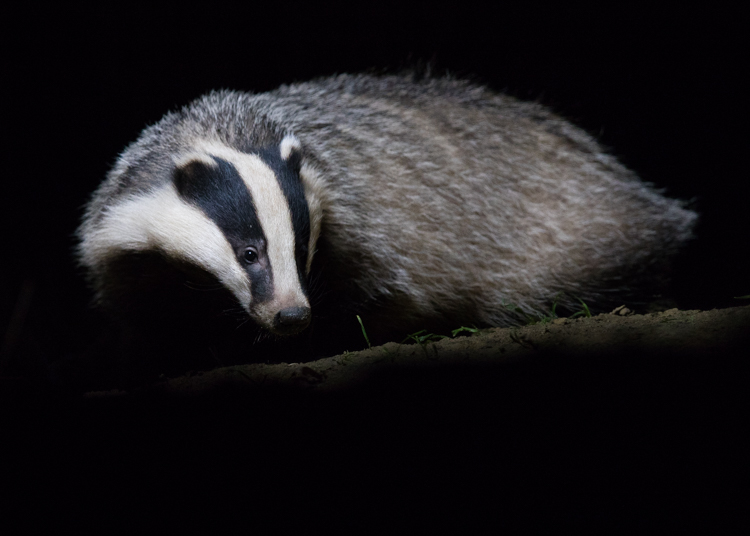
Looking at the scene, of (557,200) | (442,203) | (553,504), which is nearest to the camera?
(553,504)

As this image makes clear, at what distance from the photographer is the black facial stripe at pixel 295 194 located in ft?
6.67

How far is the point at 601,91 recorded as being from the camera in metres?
3.41

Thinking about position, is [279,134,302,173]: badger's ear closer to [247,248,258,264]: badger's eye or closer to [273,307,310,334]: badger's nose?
[247,248,258,264]: badger's eye

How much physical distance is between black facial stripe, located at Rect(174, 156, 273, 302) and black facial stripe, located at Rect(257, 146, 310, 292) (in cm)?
12

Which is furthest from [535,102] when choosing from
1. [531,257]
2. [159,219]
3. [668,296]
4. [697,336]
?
[697,336]

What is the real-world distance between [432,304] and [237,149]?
1.06 m

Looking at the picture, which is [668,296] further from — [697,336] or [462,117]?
[697,336]

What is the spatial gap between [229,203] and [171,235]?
25 centimetres

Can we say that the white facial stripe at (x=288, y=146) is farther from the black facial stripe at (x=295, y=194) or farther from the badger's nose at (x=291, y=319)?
the badger's nose at (x=291, y=319)

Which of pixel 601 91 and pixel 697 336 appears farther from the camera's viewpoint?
pixel 601 91

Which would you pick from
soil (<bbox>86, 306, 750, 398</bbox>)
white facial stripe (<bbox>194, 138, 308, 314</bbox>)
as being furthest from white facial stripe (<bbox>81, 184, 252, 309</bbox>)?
soil (<bbox>86, 306, 750, 398</bbox>)

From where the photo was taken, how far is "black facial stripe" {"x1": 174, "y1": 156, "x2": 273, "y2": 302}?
1.94 meters

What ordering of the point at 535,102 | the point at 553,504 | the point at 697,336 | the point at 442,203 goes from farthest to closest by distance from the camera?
the point at 535,102
the point at 442,203
the point at 697,336
the point at 553,504

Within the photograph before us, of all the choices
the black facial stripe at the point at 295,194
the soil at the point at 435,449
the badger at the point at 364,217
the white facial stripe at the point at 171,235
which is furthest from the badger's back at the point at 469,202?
the soil at the point at 435,449
